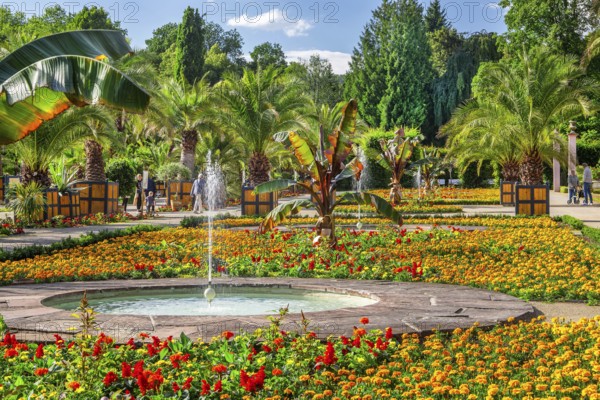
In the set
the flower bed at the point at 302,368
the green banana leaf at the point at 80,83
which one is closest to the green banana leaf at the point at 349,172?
the green banana leaf at the point at 80,83

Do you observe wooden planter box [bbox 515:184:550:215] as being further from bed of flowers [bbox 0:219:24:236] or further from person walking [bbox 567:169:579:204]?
bed of flowers [bbox 0:219:24:236]

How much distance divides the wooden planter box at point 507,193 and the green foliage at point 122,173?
15.3 m

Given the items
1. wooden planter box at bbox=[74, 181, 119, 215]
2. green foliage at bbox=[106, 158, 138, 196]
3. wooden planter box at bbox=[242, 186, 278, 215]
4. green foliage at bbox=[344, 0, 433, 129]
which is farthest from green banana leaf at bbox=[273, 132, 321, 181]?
green foliage at bbox=[344, 0, 433, 129]

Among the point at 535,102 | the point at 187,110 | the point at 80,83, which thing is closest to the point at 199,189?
the point at 187,110

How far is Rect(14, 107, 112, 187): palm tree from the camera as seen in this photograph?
2175 cm

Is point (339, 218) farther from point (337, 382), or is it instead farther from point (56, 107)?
point (337, 382)

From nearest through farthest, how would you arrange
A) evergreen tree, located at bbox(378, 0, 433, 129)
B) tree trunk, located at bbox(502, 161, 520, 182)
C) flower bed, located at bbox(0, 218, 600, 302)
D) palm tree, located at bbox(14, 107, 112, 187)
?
flower bed, located at bbox(0, 218, 600, 302)
palm tree, located at bbox(14, 107, 112, 187)
tree trunk, located at bbox(502, 161, 520, 182)
evergreen tree, located at bbox(378, 0, 433, 129)

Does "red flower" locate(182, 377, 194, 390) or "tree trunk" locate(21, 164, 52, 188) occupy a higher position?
"tree trunk" locate(21, 164, 52, 188)

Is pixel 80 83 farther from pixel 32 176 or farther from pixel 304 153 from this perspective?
A: pixel 32 176

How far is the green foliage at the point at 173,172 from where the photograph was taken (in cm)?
3344

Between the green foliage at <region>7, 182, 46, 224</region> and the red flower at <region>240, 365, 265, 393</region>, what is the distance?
16763 mm

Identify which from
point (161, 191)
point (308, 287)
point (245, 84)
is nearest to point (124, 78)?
point (308, 287)

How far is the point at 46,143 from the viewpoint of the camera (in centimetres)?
2206

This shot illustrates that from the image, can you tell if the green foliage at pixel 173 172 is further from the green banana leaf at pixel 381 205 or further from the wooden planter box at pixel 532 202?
the green banana leaf at pixel 381 205
